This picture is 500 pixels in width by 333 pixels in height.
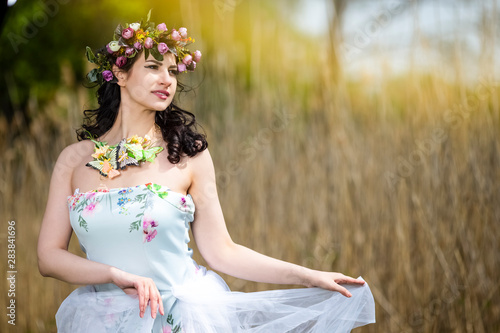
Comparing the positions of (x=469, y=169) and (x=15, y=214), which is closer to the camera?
(x=469, y=169)

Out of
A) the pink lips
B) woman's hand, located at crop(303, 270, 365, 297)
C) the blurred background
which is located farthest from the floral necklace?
the blurred background

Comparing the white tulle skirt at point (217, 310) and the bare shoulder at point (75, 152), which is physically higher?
the bare shoulder at point (75, 152)

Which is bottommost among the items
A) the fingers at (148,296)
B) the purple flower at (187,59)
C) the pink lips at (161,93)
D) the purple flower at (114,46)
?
the fingers at (148,296)

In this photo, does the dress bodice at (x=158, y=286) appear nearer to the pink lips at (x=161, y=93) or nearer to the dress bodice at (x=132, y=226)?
the dress bodice at (x=132, y=226)

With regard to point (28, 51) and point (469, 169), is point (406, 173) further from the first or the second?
point (28, 51)

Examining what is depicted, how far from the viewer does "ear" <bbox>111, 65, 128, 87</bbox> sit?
55.0 inches

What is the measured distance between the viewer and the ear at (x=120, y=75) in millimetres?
1396

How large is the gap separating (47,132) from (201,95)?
174 centimetres

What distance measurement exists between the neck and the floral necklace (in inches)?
1.3

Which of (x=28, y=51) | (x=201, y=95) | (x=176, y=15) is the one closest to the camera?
(x=201, y=95)

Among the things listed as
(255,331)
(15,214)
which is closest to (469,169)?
(255,331)

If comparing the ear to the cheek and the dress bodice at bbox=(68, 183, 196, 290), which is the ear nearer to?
the cheek

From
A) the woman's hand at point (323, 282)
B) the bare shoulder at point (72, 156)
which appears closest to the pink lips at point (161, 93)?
the bare shoulder at point (72, 156)

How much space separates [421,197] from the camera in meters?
2.88
